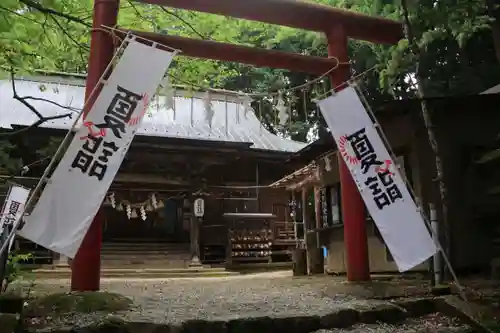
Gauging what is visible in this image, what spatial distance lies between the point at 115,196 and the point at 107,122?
1256 centimetres

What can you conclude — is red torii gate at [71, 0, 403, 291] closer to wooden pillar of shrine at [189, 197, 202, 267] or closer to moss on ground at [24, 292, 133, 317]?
moss on ground at [24, 292, 133, 317]

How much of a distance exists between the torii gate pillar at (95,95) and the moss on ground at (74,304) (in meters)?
0.48

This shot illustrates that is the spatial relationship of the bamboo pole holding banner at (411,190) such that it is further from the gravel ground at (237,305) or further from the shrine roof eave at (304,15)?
the shrine roof eave at (304,15)

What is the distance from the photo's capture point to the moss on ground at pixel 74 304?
4.91 metres

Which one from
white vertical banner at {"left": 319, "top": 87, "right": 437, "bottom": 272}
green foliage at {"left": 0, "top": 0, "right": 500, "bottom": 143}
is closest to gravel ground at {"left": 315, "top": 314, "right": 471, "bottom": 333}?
white vertical banner at {"left": 319, "top": 87, "right": 437, "bottom": 272}

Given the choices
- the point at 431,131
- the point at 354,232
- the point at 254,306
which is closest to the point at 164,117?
the point at 354,232

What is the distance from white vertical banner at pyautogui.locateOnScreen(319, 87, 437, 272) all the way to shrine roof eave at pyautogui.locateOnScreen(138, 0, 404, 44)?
1.81 meters

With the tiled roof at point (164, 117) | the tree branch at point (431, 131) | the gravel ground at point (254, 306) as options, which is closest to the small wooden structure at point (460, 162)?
the tree branch at point (431, 131)

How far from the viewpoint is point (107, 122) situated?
5277mm

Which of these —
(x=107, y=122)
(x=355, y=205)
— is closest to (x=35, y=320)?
(x=107, y=122)

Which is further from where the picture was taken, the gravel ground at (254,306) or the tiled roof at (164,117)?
the tiled roof at (164,117)

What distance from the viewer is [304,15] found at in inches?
315

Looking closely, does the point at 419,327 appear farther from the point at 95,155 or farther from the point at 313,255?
the point at 313,255

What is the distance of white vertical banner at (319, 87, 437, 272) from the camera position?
5840mm
